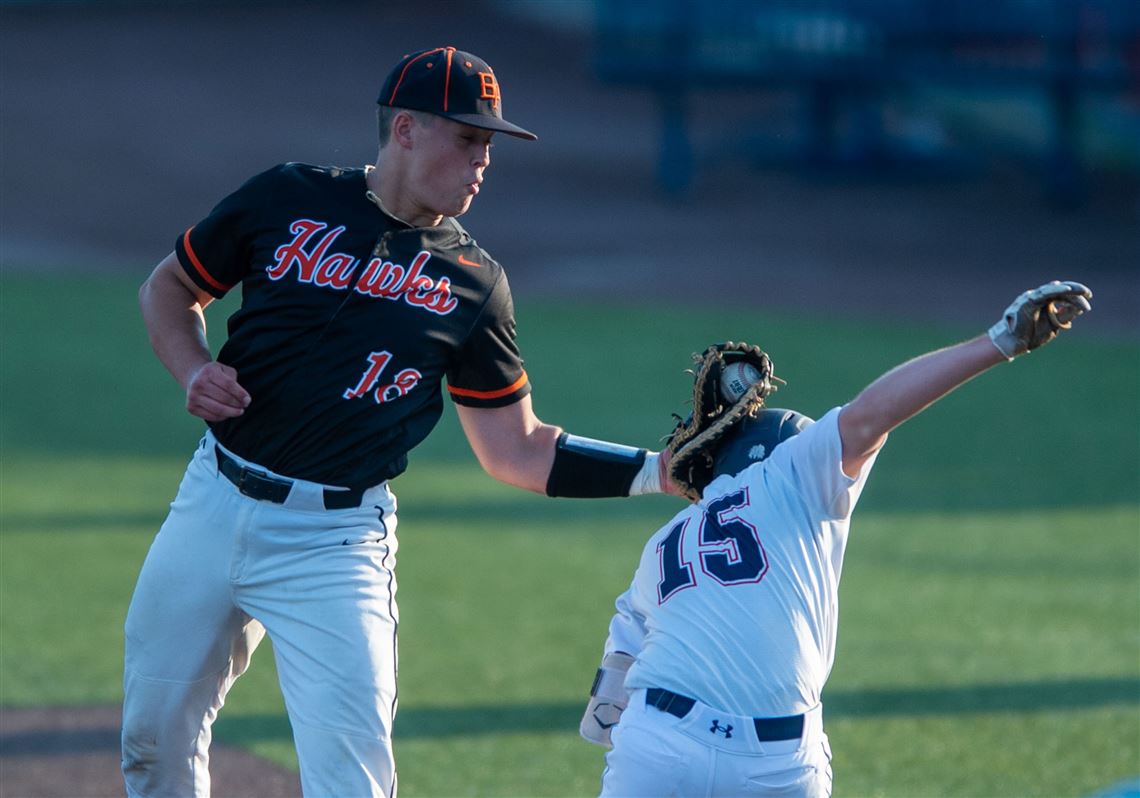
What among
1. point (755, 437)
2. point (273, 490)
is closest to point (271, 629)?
point (273, 490)

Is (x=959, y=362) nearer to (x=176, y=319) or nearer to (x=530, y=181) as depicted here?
(x=176, y=319)

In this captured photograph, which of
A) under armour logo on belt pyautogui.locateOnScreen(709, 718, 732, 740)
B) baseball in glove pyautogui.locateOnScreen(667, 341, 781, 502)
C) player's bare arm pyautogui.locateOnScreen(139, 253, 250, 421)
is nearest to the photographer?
under armour logo on belt pyautogui.locateOnScreen(709, 718, 732, 740)

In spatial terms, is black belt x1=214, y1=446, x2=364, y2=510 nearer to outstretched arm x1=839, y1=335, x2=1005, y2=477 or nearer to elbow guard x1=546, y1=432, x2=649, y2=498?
elbow guard x1=546, y1=432, x2=649, y2=498

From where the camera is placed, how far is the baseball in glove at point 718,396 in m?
3.21

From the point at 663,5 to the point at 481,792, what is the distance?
16139mm

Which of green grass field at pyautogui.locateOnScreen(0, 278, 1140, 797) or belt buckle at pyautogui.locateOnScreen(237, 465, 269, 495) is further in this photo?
green grass field at pyautogui.locateOnScreen(0, 278, 1140, 797)

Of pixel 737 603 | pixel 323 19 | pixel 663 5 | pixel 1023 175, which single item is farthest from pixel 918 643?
pixel 323 19

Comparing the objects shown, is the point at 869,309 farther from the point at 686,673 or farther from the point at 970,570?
the point at 686,673

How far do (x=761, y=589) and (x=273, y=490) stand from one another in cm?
121

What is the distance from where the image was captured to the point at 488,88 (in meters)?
3.61

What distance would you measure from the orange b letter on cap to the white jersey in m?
1.16

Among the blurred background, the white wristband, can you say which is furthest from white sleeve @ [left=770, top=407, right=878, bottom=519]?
the blurred background

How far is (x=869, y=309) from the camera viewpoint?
49.4 feet

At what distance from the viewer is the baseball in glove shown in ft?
10.5
